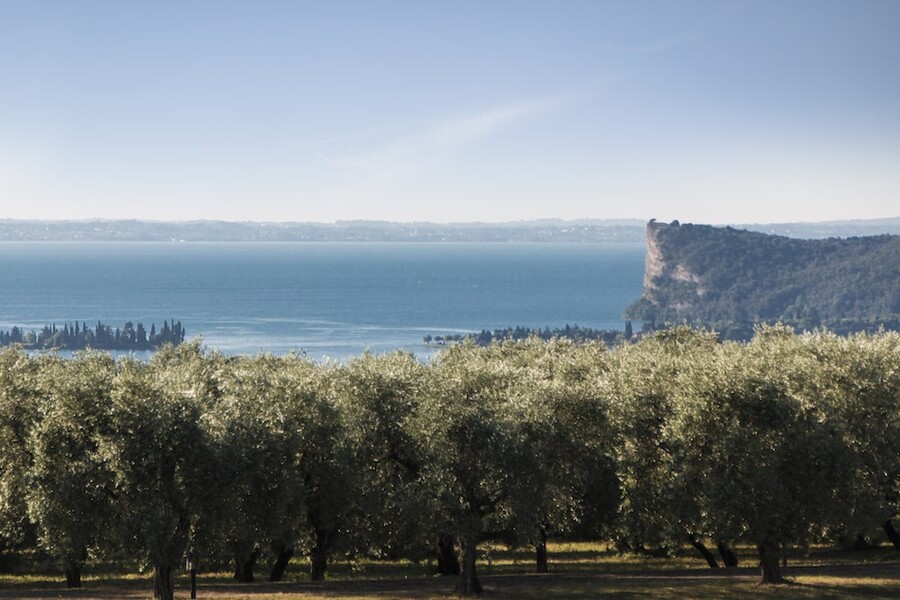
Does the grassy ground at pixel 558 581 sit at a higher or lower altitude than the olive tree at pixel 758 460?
lower

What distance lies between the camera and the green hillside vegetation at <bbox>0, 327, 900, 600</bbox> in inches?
1604

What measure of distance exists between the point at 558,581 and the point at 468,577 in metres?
6.84

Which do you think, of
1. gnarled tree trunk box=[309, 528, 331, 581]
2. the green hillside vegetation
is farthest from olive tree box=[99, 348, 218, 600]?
gnarled tree trunk box=[309, 528, 331, 581]

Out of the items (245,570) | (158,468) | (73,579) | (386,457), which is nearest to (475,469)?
(386,457)

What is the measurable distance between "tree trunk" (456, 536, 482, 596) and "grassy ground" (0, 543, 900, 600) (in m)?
0.76

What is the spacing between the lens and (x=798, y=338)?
79375 millimetres

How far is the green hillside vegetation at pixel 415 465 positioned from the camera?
134 feet

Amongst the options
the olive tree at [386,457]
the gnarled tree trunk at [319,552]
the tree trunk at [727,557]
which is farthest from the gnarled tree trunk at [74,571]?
the tree trunk at [727,557]

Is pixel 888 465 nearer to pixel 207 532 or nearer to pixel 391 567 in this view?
pixel 391 567

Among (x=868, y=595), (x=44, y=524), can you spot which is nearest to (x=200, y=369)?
(x=44, y=524)

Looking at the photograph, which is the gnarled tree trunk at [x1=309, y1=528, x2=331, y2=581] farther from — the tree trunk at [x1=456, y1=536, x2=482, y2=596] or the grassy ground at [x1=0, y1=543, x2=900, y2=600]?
the tree trunk at [x1=456, y1=536, x2=482, y2=596]

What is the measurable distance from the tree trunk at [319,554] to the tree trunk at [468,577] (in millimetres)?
7399

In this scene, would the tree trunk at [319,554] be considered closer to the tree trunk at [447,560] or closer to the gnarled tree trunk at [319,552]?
the gnarled tree trunk at [319,552]

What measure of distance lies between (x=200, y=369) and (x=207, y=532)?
24.8 metres
